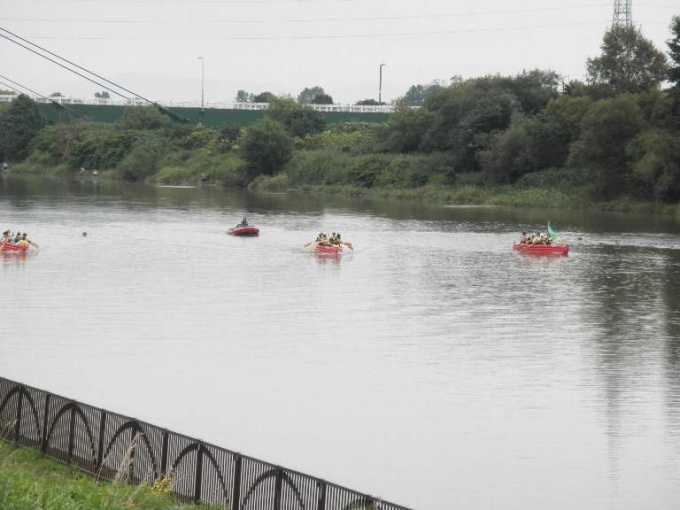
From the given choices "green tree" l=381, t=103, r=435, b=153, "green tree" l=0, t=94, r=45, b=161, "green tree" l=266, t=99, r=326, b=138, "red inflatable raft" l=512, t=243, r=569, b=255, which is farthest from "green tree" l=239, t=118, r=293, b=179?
"red inflatable raft" l=512, t=243, r=569, b=255

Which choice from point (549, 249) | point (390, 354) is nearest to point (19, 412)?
point (390, 354)

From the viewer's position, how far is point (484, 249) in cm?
7244

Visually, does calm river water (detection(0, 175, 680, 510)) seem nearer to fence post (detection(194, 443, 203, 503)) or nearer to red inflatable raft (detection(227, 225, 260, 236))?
red inflatable raft (detection(227, 225, 260, 236))

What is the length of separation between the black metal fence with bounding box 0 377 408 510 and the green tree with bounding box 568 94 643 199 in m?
79.9

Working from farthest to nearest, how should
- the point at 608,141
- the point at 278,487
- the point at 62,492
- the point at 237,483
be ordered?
the point at 608,141 < the point at 237,483 < the point at 278,487 < the point at 62,492

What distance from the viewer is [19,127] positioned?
178 metres

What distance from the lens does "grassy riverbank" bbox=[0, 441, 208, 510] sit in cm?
1631

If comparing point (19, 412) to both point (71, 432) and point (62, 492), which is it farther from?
point (62, 492)

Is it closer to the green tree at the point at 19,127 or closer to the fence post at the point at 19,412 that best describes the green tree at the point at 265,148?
the green tree at the point at 19,127

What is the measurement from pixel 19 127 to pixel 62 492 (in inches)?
6627

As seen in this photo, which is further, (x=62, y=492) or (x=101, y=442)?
(x=101, y=442)

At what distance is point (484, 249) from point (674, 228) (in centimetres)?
2007

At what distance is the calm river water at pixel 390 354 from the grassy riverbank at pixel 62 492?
6444 millimetres

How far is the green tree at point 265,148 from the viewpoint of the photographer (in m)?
135
